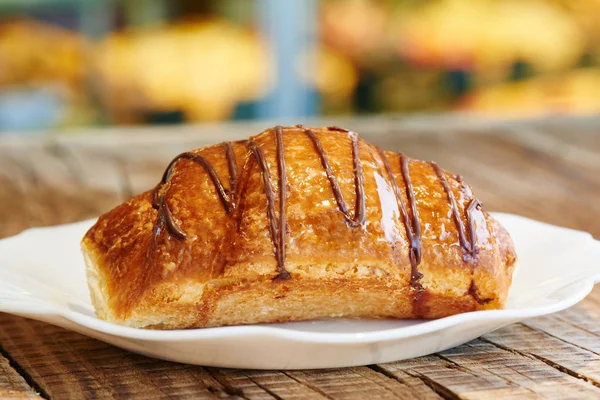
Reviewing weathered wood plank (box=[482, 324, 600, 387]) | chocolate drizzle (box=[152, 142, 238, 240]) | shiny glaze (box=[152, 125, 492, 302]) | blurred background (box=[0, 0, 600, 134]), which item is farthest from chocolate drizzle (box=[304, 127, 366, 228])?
blurred background (box=[0, 0, 600, 134])

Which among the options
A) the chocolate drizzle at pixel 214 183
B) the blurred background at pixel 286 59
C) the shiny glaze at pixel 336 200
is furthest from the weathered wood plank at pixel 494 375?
the blurred background at pixel 286 59

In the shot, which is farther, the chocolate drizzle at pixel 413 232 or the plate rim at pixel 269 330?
the chocolate drizzle at pixel 413 232

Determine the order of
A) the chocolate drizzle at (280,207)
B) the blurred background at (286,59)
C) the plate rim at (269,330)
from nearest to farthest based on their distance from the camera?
1. the plate rim at (269,330)
2. the chocolate drizzle at (280,207)
3. the blurred background at (286,59)

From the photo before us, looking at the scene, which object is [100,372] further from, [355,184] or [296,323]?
[355,184]

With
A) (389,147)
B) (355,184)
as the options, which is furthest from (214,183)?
(389,147)

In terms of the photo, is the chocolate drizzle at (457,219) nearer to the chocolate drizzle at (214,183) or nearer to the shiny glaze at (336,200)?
the shiny glaze at (336,200)

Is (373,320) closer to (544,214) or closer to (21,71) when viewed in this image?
(544,214)
